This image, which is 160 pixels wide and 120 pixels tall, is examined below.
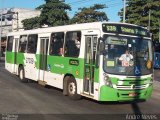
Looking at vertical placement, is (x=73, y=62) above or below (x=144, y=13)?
below

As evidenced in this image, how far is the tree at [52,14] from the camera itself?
57219 millimetres

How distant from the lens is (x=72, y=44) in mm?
15344

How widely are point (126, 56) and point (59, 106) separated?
9.01ft

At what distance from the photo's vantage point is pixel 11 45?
23719mm

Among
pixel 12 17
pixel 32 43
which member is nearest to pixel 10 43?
pixel 32 43

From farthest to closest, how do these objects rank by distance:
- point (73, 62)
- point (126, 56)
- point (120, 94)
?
point (73, 62) < point (126, 56) < point (120, 94)

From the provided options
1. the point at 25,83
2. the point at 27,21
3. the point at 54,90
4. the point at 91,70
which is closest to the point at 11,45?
the point at 25,83

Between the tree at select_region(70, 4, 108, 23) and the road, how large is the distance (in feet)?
137

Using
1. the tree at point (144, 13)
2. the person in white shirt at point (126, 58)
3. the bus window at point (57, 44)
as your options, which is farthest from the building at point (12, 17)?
the person in white shirt at point (126, 58)

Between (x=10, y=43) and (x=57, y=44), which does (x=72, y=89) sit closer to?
(x=57, y=44)

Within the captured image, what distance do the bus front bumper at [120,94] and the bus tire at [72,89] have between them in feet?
6.66

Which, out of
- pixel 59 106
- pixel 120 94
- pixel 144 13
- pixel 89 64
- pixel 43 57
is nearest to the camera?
pixel 120 94

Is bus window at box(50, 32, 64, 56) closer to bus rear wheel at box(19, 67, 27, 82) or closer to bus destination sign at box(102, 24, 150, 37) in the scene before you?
bus destination sign at box(102, 24, 150, 37)

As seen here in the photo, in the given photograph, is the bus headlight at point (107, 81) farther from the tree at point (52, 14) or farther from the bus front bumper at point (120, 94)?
the tree at point (52, 14)
